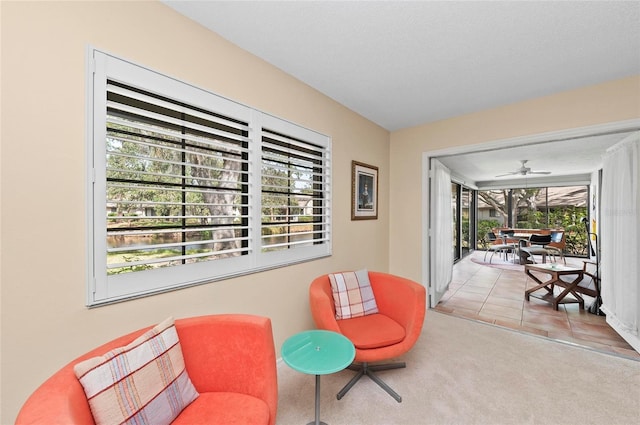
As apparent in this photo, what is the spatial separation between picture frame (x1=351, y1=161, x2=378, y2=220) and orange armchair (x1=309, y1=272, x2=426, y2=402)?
43.5 inches

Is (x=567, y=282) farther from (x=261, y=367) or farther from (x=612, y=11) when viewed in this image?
(x=261, y=367)

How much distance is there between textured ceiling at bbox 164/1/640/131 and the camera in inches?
64.2

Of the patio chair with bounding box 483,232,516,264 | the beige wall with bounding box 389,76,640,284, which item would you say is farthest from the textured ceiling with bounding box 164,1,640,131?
the patio chair with bounding box 483,232,516,264

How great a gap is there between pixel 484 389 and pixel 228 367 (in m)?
1.87

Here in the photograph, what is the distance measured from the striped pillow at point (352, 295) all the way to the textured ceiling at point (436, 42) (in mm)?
1895

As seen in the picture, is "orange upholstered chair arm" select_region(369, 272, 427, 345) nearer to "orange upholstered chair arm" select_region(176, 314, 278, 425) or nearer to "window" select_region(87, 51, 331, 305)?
"window" select_region(87, 51, 331, 305)

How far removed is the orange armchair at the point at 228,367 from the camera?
3.87 feet

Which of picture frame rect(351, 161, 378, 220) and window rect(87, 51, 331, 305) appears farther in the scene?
picture frame rect(351, 161, 378, 220)

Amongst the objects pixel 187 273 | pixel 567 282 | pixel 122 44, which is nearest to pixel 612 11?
pixel 122 44

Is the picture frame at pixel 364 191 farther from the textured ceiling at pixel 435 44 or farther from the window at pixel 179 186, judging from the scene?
the window at pixel 179 186

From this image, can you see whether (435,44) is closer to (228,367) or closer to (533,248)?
(228,367)

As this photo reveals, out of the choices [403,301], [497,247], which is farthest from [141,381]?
[497,247]

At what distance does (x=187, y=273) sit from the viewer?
1730 mm

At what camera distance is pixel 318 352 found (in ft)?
5.38
